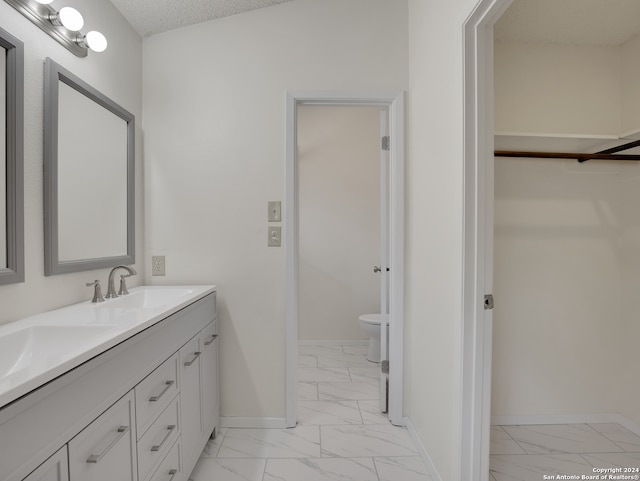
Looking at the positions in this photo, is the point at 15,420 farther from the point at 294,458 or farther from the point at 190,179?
the point at 190,179

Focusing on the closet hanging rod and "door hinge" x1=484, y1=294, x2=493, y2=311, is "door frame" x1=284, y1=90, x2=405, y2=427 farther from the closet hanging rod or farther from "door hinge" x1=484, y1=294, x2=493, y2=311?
"door hinge" x1=484, y1=294, x2=493, y2=311

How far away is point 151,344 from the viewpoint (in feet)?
3.95

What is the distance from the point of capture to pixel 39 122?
1306mm

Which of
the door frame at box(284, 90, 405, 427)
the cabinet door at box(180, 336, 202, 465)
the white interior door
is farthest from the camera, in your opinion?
the white interior door

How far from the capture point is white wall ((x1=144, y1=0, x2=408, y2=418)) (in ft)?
6.68

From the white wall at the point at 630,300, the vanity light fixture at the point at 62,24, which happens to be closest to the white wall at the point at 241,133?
the vanity light fixture at the point at 62,24

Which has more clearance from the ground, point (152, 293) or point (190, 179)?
point (190, 179)

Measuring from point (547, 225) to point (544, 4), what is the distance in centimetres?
117

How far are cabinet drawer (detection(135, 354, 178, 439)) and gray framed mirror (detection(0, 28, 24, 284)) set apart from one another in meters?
0.57

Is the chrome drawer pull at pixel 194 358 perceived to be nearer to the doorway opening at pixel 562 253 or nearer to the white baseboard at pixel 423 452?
the white baseboard at pixel 423 452

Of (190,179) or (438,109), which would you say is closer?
(438,109)

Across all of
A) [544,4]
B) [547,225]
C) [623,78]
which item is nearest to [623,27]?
[623,78]

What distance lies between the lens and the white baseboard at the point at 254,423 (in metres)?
2.05

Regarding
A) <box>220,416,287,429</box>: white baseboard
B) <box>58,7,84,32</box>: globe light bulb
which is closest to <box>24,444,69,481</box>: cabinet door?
<box>220,416,287,429</box>: white baseboard
